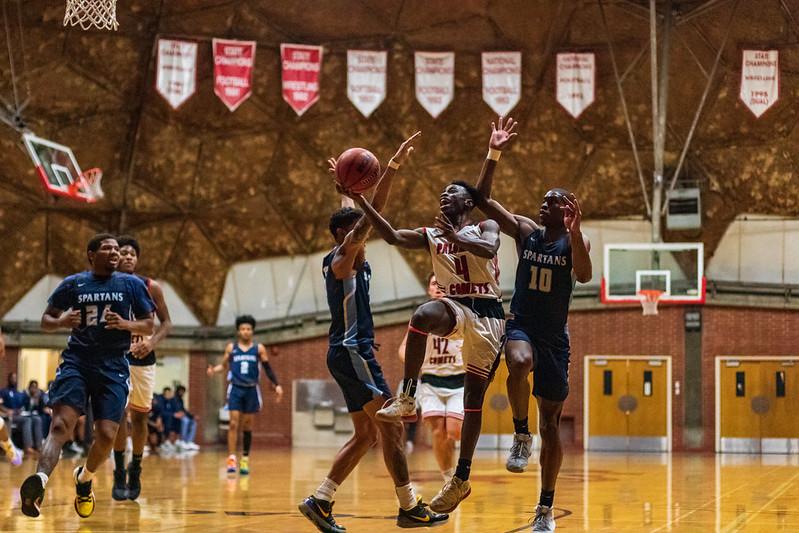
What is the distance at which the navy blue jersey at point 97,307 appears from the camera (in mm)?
8898

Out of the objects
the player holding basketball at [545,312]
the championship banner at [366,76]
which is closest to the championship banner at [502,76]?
the championship banner at [366,76]

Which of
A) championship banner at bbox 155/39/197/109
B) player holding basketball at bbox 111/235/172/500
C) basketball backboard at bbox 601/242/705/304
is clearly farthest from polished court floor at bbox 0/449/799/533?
championship banner at bbox 155/39/197/109

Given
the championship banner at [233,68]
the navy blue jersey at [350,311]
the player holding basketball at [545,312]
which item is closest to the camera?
the player holding basketball at [545,312]

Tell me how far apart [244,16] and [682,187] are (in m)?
11.0

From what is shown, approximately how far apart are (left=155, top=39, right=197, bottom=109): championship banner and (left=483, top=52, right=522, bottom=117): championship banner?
6.23 meters

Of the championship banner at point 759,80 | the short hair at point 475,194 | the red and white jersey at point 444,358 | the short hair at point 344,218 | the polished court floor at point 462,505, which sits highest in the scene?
the championship banner at point 759,80

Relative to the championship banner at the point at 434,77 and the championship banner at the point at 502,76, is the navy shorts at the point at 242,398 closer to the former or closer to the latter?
the championship banner at the point at 434,77

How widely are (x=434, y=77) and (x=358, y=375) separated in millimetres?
16295

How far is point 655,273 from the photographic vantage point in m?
22.7

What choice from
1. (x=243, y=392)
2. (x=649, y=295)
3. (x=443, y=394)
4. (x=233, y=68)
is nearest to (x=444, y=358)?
(x=443, y=394)

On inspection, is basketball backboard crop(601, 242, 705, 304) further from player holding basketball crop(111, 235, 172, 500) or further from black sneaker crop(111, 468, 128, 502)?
black sneaker crop(111, 468, 128, 502)

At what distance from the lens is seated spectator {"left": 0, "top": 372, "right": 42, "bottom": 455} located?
861 inches

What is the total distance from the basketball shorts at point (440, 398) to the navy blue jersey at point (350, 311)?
152 inches

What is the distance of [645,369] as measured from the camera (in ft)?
85.2
